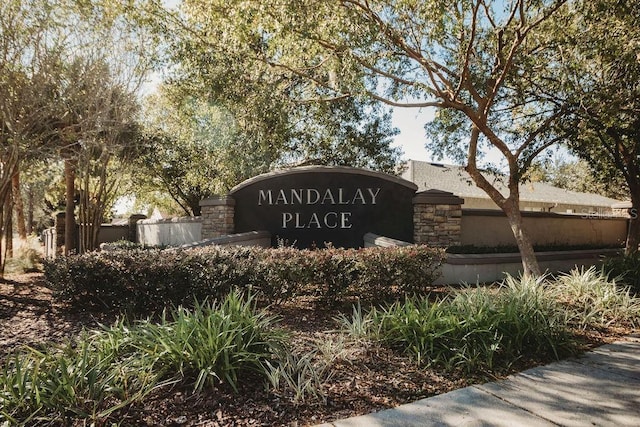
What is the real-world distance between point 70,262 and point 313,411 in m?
4.38

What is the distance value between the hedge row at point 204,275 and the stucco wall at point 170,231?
735 cm

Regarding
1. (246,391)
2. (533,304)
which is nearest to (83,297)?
(246,391)

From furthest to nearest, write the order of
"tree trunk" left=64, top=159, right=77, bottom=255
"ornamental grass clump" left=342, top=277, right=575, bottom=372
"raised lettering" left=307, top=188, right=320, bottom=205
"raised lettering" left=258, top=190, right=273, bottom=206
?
"tree trunk" left=64, top=159, right=77, bottom=255
"raised lettering" left=258, top=190, right=273, bottom=206
"raised lettering" left=307, top=188, right=320, bottom=205
"ornamental grass clump" left=342, top=277, right=575, bottom=372

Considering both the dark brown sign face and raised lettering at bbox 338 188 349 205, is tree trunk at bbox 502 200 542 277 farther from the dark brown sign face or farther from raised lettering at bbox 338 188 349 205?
raised lettering at bbox 338 188 349 205

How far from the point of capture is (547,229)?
12.4m

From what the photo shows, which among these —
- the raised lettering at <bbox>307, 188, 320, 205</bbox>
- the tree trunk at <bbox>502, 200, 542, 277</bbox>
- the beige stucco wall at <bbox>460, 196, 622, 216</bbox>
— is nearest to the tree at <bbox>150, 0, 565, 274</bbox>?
the tree trunk at <bbox>502, 200, 542, 277</bbox>

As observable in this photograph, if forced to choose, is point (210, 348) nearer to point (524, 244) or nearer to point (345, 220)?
point (524, 244)

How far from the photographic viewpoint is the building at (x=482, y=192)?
1966cm

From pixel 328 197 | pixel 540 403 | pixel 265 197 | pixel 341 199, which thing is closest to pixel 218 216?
pixel 265 197

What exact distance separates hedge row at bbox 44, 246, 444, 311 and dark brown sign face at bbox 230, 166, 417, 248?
438cm

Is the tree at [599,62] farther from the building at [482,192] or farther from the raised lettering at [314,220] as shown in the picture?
the building at [482,192]

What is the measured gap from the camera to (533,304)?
5023 millimetres

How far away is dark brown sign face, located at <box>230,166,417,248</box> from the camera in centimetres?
1052

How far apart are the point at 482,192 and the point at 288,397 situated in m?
18.7
